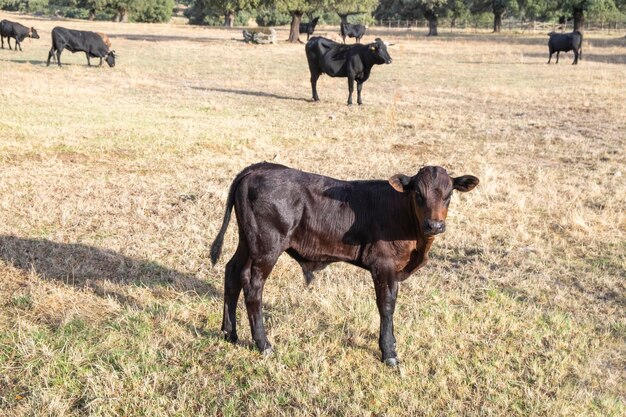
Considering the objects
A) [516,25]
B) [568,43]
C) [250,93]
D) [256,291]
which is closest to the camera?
[256,291]

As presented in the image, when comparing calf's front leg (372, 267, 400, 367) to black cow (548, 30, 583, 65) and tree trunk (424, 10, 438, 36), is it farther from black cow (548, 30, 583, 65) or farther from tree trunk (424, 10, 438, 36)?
tree trunk (424, 10, 438, 36)

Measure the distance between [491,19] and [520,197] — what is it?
71.0 metres

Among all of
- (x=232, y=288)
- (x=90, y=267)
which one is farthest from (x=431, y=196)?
(x=90, y=267)

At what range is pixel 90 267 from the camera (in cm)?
582

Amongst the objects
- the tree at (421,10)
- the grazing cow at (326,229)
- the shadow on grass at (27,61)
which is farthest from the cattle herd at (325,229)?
the tree at (421,10)

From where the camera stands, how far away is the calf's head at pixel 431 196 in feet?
12.6

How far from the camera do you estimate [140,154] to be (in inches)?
405

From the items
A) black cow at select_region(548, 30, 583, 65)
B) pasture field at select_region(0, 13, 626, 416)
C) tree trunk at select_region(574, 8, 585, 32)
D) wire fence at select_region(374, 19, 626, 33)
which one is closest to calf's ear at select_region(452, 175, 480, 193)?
pasture field at select_region(0, 13, 626, 416)

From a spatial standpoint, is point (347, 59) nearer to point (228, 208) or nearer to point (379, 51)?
point (379, 51)

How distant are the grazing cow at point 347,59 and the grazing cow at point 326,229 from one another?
42.2 ft

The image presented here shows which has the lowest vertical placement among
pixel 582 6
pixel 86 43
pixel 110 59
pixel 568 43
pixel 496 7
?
pixel 110 59

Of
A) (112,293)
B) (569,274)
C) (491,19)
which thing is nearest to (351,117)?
(569,274)

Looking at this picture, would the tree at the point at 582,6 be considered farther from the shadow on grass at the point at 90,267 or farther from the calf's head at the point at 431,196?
the calf's head at the point at 431,196

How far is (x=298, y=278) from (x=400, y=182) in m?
2.05
